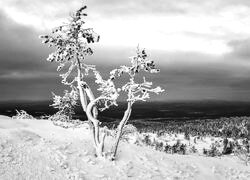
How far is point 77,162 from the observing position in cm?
2284

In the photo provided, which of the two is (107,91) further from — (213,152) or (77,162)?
(213,152)

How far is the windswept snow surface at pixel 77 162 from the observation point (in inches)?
828

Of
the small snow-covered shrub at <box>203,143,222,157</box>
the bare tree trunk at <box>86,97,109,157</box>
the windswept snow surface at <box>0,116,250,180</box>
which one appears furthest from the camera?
the small snow-covered shrub at <box>203,143,222,157</box>

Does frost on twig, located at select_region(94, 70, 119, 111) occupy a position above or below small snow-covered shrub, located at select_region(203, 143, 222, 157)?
above

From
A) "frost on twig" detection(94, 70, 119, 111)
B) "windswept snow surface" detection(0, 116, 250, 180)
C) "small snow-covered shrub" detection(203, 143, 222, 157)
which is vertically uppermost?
"frost on twig" detection(94, 70, 119, 111)

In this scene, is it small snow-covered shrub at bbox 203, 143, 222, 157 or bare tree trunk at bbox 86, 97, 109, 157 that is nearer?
bare tree trunk at bbox 86, 97, 109, 157

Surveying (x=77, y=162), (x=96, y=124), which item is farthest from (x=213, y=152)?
(x=77, y=162)

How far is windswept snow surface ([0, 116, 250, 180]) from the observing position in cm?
2103

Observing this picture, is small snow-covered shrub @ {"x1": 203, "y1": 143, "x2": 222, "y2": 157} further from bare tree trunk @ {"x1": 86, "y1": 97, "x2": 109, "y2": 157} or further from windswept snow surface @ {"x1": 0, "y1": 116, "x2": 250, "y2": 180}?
bare tree trunk @ {"x1": 86, "y1": 97, "x2": 109, "y2": 157}

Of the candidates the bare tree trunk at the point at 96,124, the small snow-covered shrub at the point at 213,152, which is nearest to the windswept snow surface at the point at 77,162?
the bare tree trunk at the point at 96,124

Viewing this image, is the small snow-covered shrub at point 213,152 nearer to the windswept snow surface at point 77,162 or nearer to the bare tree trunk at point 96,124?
the windswept snow surface at point 77,162

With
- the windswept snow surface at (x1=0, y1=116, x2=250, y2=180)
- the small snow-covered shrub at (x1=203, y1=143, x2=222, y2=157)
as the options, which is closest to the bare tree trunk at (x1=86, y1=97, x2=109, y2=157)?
the windswept snow surface at (x1=0, y1=116, x2=250, y2=180)

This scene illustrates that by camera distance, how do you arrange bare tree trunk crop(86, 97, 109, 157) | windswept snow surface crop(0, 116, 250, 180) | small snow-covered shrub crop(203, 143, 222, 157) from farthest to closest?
small snow-covered shrub crop(203, 143, 222, 157), bare tree trunk crop(86, 97, 109, 157), windswept snow surface crop(0, 116, 250, 180)

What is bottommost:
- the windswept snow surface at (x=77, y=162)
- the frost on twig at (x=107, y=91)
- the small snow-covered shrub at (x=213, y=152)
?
the small snow-covered shrub at (x=213, y=152)
